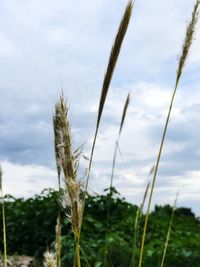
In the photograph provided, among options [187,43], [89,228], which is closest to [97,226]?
[89,228]

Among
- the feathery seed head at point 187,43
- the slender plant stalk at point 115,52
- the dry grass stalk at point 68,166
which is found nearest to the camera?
the dry grass stalk at point 68,166

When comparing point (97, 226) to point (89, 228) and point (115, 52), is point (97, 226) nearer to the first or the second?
point (89, 228)

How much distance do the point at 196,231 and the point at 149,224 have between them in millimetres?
1018

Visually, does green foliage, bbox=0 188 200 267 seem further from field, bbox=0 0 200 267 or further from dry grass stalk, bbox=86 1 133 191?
dry grass stalk, bbox=86 1 133 191

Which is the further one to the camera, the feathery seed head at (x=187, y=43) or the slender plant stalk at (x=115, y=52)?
the feathery seed head at (x=187, y=43)

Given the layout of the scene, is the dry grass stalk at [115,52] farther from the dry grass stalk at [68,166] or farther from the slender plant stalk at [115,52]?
the dry grass stalk at [68,166]

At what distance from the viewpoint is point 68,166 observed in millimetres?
1604

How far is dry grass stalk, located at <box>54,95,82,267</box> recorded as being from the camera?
1.61 metres

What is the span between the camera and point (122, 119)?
3.43m

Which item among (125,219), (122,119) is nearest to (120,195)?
(125,219)

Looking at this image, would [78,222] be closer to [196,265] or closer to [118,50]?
→ [118,50]

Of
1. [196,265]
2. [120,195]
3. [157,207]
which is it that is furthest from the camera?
[157,207]

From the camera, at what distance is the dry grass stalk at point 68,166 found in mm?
1605

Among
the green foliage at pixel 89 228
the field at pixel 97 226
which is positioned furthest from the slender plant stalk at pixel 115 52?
the green foliage at pixel 89 228
